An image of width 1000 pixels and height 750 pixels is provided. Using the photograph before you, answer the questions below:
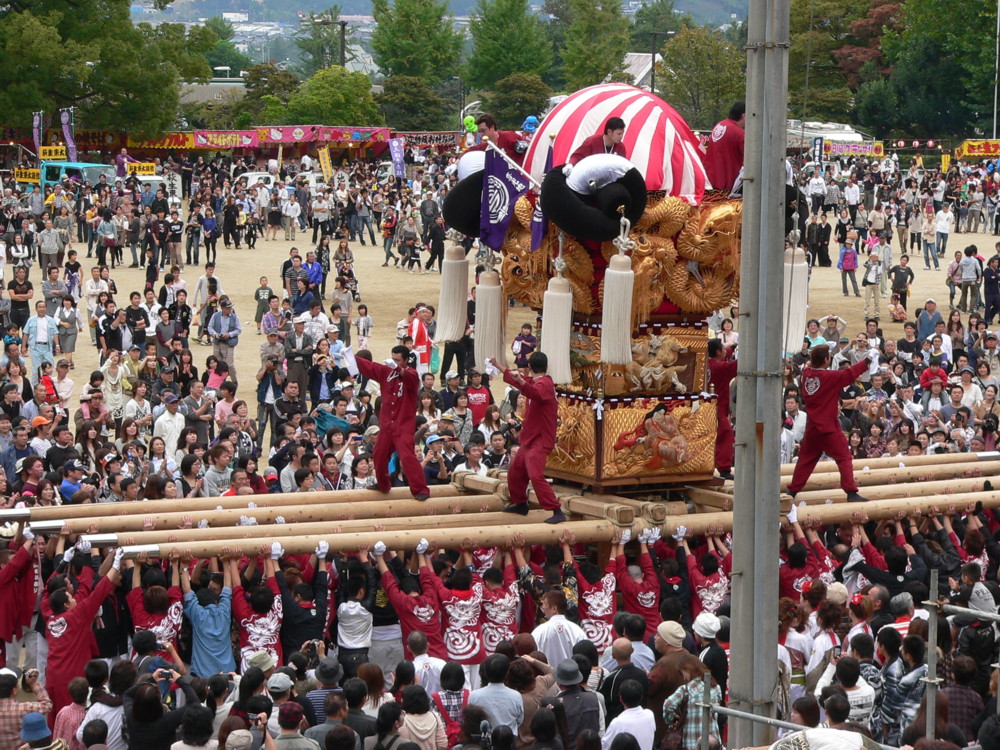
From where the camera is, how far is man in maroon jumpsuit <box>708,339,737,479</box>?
1262cm

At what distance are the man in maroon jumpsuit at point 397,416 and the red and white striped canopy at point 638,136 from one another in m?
1.92

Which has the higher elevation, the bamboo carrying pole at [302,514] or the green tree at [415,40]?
the green tree at [415,40]

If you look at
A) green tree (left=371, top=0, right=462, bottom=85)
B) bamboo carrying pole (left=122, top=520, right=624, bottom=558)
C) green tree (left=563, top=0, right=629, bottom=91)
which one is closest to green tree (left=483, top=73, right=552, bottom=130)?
green tree (left=563, top=0, right=629, bottom=91)

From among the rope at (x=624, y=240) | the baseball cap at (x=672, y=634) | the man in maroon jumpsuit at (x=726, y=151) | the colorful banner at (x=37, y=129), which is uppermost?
the colorful banner at (x=37, y=129)

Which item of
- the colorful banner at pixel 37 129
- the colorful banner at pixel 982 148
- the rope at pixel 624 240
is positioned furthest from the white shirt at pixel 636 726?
the colorful banner at pixel 982 148

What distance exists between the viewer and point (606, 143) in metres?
12.1

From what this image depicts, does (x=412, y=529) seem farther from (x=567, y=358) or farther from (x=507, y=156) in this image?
(x=507, y=156)

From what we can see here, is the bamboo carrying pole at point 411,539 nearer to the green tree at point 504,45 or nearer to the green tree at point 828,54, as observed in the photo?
the green tree at point 828,54

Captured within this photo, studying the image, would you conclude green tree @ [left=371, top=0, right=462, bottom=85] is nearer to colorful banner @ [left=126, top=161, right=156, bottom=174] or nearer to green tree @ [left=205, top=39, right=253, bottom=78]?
colorful banner @ [left=126, top=161, right=156, bottom=174]

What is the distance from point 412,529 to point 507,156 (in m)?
3.10

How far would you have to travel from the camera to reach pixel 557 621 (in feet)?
33.7

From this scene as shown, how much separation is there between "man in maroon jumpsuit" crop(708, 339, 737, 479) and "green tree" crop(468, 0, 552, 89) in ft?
203

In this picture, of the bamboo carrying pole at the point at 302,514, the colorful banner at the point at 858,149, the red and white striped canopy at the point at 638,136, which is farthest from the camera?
the colorful banner at the point at 858,149

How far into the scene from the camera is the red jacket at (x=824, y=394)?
1229 centimetres
